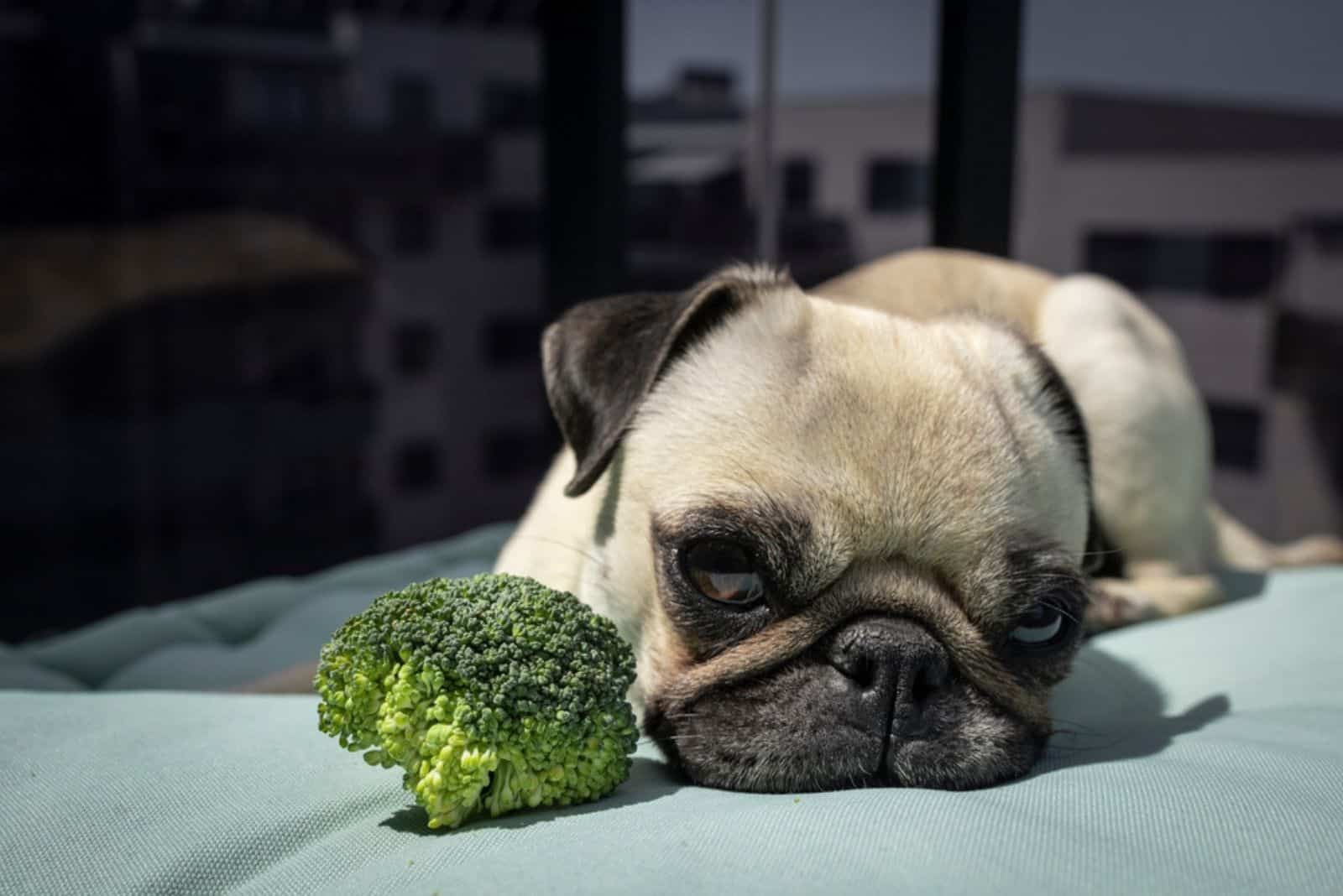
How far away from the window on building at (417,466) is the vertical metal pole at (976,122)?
7.07ft

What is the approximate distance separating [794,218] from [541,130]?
38.7 inches

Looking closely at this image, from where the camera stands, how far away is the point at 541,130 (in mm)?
4027

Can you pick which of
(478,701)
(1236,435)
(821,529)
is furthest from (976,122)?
(478,701)

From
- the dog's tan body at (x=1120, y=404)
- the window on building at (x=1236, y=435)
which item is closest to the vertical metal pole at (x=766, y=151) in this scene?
the dog's tan body at (x=1120, y=404)

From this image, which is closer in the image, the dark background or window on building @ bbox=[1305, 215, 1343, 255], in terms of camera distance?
the dark background

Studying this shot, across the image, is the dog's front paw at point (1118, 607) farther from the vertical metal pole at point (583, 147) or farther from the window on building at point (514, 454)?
the window on building at point (514, 454)

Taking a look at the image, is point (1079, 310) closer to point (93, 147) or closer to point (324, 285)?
point (324, 285)

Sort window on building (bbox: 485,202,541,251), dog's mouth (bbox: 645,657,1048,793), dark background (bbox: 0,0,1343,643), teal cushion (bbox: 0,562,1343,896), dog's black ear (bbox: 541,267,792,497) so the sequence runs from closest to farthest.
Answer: teal cushion (bbox: 0,562,1343,896)
dog's mouth (bbox: 645,657,1048,793)
dog's black ear (bbox: 541,267,792,497)
dark background (bbox: 0,0,1343,643)
window on building (bbox: 485,202,541,251)

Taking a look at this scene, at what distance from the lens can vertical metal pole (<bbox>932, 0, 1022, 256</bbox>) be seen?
10.8ft

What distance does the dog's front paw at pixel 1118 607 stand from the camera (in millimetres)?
2344

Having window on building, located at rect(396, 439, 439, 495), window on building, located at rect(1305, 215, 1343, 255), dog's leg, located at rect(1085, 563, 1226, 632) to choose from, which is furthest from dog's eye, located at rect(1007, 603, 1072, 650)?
window on building, located at rect(396, 439, 439, 495)

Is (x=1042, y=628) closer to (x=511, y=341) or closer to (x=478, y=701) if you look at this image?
(x=478, y=701)

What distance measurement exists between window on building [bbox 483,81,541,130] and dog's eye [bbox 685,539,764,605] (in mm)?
3125

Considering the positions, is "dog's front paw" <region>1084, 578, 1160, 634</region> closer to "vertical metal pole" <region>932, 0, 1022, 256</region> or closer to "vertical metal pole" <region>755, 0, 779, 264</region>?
"vertical metal pole" <region>932, 0, 1022, 256</region>
